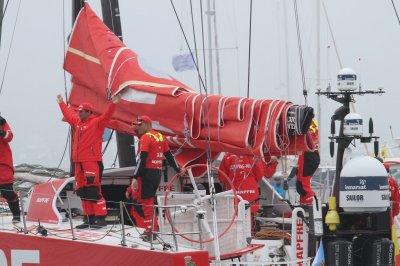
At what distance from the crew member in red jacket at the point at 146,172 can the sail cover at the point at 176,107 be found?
38cm

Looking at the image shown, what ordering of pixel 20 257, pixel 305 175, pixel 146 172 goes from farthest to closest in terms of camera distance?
1. pixel 305 175
2. pixel 146 172
3. pixel 20 257

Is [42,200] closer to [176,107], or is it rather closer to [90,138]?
[90,138]

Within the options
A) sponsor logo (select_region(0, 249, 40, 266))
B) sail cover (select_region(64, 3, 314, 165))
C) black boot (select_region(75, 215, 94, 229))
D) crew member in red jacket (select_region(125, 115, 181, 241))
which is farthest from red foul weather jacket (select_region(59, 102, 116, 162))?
sponsor logo (select_region(0, 249, 40, 266))

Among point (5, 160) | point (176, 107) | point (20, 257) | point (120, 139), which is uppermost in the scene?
point (176, 107)

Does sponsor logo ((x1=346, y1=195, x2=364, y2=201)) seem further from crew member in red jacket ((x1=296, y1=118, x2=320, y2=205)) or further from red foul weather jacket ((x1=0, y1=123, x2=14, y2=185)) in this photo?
red foul weather jacket ((x1=0, y1=123, x2=14, y2=185))

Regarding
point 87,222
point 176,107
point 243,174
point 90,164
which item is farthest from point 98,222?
point 243,174

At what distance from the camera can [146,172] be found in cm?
726

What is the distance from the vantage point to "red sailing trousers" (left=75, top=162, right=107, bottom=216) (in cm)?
714

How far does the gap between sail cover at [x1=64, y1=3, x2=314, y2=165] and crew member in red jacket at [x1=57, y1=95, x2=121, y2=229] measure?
2.27ft

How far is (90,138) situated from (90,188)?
41 cm

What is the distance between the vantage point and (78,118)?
25.1ft

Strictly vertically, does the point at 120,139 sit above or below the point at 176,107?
below

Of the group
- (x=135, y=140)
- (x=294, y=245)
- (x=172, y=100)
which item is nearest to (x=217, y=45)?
(x=135, y=140)

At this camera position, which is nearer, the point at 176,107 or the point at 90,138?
the point at 90,138
